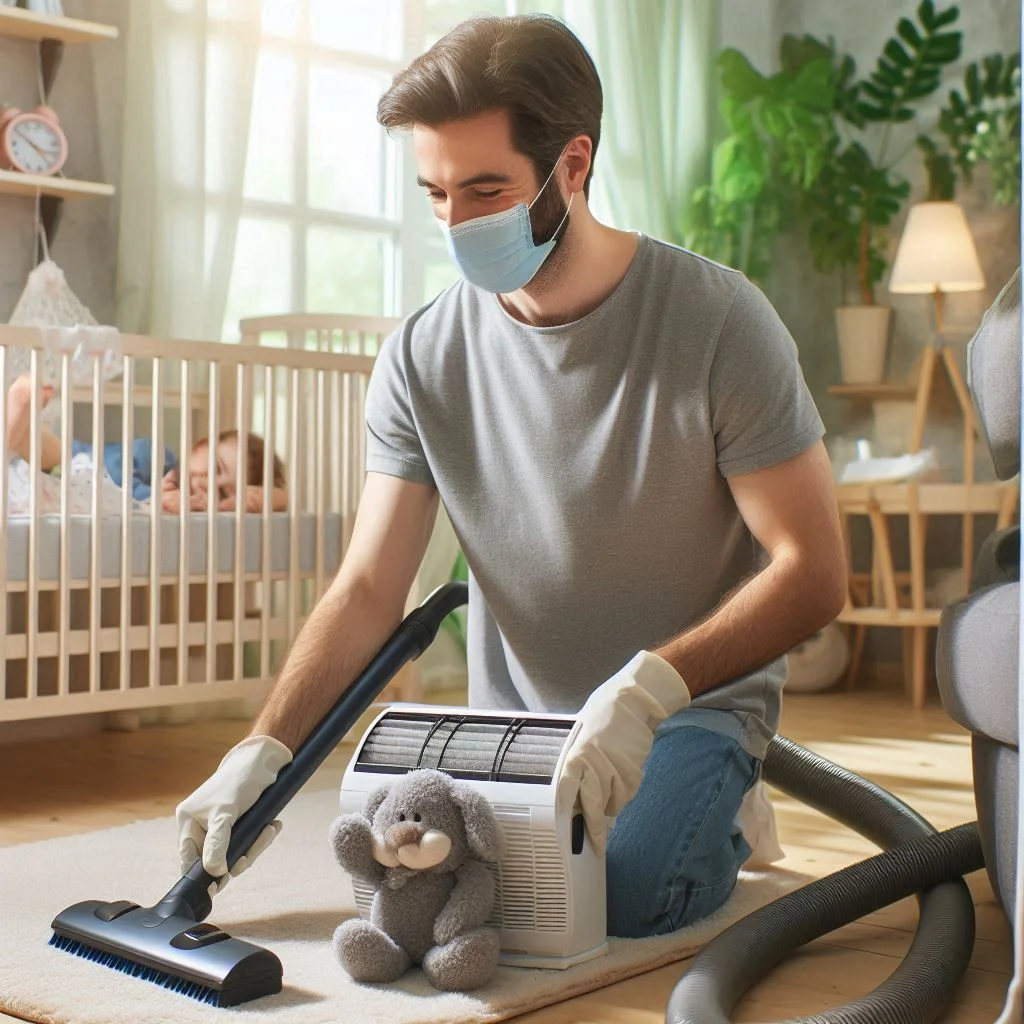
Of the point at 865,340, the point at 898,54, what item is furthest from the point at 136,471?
the point at 898,54

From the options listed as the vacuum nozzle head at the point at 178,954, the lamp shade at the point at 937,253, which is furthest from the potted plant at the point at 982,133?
the vacuum nozzle head at the point at 178,954

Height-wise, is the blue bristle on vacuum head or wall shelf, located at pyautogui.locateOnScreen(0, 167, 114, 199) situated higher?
wall shelf, located at pyautogui.locateOnScreen(0, 167, 114, 199)

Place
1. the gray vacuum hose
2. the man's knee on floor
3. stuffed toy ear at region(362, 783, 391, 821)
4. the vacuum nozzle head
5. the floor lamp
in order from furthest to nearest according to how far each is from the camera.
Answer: the floor lamp < the man's knee on floor < stuffed toy ear at region(362, 783, 391, 821) < the vacuum nozzle head < the gray vacuum hose

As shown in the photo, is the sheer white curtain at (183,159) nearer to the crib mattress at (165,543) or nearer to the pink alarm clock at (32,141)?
the pink alarm clock at (32,141)

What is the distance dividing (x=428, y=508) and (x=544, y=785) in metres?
0.51

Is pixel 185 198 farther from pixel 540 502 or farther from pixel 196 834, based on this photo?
pixel 196 834

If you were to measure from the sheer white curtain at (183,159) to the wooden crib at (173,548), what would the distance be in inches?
10.4

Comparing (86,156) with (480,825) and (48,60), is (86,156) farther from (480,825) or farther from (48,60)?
(480,825)

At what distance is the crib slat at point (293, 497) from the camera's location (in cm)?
275

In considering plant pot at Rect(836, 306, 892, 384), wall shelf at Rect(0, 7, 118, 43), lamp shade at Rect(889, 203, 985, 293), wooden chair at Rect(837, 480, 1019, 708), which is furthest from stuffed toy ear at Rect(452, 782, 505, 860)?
plant pot at Rect(836, 306, 892, 384)

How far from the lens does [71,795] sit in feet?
8.19

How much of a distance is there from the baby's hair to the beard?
4.18 feet

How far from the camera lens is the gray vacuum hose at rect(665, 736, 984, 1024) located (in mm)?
1228

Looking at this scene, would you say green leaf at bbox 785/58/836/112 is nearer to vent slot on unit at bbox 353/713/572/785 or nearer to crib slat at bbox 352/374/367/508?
crib slat at bbox 352/374/367/508
